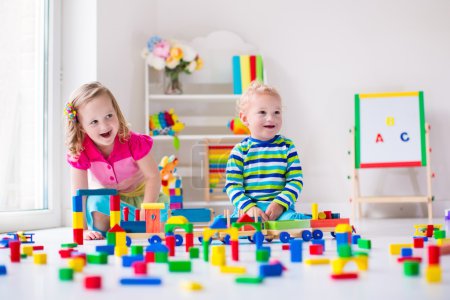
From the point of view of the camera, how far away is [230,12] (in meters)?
4.11

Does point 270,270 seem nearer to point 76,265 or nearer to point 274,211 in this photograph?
point 76,265

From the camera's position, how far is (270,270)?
3.88 ft

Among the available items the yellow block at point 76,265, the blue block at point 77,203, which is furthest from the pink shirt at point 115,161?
the yellow block at point 76,265

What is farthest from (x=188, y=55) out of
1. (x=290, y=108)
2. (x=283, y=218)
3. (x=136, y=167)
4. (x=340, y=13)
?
(x=283, y=218)

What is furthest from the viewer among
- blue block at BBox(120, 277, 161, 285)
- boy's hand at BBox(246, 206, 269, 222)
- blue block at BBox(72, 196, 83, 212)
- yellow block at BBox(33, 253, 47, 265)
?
boy's hand at BBox(246, 206, 269, 222)

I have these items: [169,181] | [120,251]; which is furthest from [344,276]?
[169,181]

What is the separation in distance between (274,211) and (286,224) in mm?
245

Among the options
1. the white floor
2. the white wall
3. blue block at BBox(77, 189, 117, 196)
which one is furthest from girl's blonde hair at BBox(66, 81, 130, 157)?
the white wall

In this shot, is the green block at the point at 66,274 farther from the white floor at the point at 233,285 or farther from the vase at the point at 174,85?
the vase at the point at 174,85

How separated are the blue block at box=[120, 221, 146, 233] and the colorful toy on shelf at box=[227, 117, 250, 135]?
6.18 ft

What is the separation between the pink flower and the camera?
3775 mm

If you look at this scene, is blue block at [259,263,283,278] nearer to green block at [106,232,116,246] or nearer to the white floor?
the white floor

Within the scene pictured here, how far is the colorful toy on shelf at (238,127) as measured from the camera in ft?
12.5

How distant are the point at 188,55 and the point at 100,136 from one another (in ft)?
5.34
